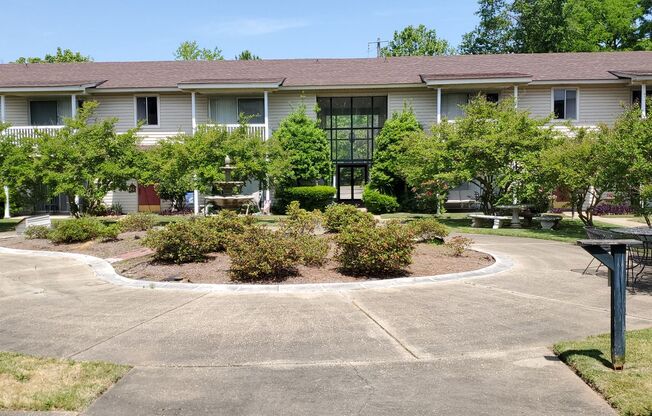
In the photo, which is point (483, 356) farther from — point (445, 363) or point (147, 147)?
point (147, 147)

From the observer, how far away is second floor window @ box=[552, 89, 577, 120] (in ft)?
92.8

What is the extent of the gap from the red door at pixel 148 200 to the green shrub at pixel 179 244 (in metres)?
17.8

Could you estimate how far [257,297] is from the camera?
29.2 ft

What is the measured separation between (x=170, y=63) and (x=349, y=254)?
25.8 m

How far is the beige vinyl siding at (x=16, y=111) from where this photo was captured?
29078 mm

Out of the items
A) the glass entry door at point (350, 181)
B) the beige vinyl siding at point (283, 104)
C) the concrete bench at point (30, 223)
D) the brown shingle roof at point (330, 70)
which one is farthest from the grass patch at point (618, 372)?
the glass entry door at point (350, 181)

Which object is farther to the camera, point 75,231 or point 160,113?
point 160,113

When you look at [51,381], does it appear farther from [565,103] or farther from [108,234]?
[565,103]

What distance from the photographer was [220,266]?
11430 mm

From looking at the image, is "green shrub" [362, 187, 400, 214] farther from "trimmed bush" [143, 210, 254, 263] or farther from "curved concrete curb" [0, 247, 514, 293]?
"curved concrete curb" [0, 247, 514, 293]

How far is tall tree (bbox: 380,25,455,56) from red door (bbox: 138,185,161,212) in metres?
33.3

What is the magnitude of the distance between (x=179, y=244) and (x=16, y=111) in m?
22.3

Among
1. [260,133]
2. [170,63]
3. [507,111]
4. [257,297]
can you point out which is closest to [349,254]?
[257,297]

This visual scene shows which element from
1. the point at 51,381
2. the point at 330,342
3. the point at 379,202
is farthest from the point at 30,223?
the point at 330,342
